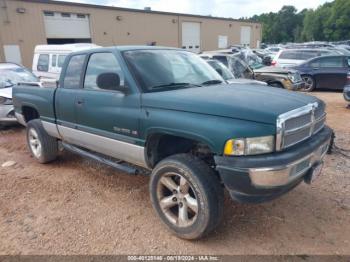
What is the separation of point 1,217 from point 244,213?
2.86 m

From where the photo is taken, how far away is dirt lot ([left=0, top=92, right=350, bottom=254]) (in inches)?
118

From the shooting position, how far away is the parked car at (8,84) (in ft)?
24.7

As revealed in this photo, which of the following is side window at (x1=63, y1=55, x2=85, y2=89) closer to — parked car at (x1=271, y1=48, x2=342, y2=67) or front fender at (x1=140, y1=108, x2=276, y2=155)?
front fender at (x1=140, y1=108, x2=276, y2=155)

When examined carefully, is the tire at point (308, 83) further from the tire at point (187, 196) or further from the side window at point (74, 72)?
the tire at point (187, 196)

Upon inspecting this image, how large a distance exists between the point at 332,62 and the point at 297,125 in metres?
11.4

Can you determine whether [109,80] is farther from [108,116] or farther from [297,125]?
[297,125]

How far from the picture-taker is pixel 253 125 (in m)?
2.58

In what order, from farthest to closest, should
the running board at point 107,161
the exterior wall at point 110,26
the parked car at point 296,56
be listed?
1. the exterior wall at point 110,26
2. the parked car at point 296,56
3. the running board at point 107,161

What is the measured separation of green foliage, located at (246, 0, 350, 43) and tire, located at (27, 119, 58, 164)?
7071 centimetres

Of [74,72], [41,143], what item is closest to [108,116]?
[74,72]

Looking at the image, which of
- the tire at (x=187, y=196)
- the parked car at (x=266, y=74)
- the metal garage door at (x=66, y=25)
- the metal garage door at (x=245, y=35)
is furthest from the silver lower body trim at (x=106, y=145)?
the metal garage door at (x=245, y=35)

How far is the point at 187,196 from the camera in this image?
3.04m

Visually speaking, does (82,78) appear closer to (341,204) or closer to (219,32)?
(341,204)

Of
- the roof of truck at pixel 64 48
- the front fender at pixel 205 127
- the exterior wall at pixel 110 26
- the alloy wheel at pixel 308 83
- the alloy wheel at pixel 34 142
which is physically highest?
the exterior wall at pixel 110 26
